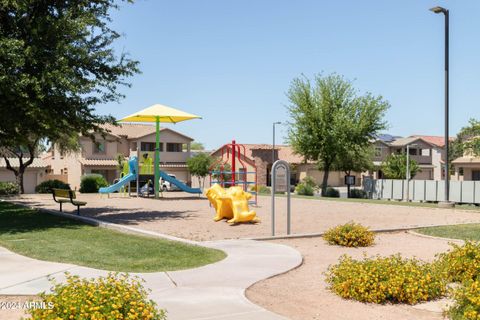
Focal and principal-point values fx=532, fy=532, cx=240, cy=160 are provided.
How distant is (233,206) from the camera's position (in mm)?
16016

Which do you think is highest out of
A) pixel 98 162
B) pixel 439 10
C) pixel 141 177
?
pixel 439 10

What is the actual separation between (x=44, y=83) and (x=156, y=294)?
1107 cm

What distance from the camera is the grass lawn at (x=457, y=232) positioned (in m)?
13.9

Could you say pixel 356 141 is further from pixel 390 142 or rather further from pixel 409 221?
pixel 390 142

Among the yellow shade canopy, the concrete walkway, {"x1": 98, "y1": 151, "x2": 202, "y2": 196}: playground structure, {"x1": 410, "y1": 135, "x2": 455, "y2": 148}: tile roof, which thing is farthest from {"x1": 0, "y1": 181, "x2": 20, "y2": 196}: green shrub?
{"x1": 410, "y1": 135, "x2": 455, "y2": 148}: tile roof

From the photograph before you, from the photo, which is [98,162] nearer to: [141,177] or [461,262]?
[141,177]

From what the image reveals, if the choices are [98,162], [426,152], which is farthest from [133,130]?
[426,152]

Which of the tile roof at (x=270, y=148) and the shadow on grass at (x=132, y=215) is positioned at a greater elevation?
the tile roof at (x=270, y=148)

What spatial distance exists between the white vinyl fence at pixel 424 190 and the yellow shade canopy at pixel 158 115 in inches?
646

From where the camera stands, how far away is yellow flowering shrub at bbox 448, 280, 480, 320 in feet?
18.7

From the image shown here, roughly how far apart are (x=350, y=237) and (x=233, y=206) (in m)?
4.72

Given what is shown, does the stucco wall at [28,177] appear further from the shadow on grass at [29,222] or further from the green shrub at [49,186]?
the shadow on grass at [29,222]

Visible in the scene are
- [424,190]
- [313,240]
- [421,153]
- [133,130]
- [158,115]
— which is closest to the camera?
[313,240]

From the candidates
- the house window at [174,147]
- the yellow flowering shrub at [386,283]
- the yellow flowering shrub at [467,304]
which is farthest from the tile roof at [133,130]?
the yellow flowering shrub at [467,304]
